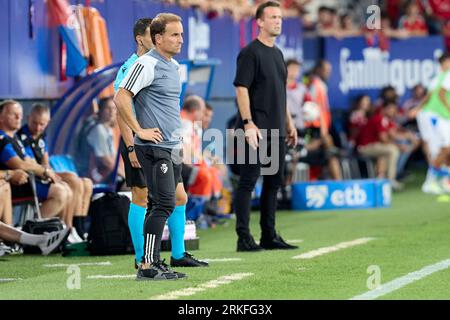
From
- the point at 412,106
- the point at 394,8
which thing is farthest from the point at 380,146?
the point at 394,8

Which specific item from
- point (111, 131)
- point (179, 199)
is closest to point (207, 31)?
point (111, 131)

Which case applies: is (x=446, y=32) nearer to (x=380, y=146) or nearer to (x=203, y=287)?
(x=380, y=146)

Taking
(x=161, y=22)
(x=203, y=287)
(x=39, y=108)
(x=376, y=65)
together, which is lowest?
(x=203, y=287)

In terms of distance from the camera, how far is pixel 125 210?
12.3 metres

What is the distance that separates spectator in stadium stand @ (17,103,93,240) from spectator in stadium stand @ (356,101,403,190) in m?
8.73

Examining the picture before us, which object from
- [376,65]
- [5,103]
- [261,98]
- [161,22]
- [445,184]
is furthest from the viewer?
[376,65]

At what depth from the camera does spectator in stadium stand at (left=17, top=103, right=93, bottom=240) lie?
44.0 ft

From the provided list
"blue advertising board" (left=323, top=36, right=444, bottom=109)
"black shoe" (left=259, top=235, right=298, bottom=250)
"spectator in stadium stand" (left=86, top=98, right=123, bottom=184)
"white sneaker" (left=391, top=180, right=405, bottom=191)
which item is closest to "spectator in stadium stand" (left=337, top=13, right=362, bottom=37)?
"blue advertising board" (left=323, top=36, right=444, bottom=109)

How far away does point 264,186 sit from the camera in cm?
1221

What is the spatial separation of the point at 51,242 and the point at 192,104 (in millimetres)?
3251

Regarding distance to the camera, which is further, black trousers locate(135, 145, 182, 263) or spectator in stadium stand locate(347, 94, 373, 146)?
spectator in stadium stand locate(347, 94, 373, 146)

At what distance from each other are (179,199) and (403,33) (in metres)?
14.4

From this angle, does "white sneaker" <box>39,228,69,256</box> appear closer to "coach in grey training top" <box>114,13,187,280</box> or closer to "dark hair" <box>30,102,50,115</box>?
"dark hair" <box>30,102,50,115</box>

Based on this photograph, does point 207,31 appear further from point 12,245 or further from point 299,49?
point 12,245
